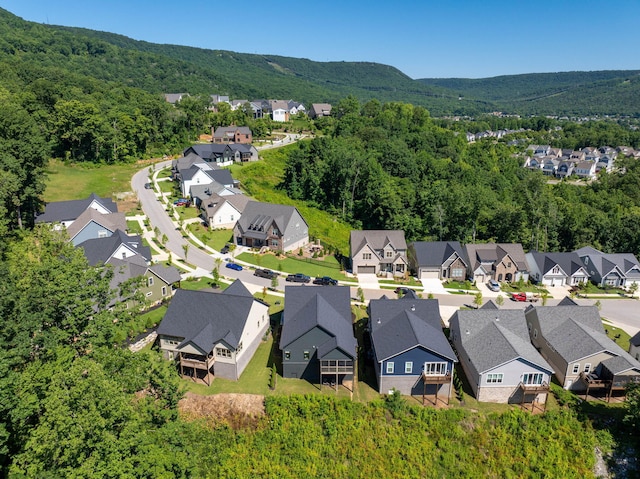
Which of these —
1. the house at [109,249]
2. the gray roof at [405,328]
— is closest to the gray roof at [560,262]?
the gray roof at [405,328]

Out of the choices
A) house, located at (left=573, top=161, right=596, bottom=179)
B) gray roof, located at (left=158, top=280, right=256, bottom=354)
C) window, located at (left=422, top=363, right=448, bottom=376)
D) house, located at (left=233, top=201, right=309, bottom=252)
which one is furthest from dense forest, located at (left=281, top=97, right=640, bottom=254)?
gray roof, located at (left=158, top=280, right=256, bottom=354)

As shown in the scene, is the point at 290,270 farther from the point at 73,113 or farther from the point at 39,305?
the point at 73,113

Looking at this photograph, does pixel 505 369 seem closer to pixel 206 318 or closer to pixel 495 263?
pixel 206 318

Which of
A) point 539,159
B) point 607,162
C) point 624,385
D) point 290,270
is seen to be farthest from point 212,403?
point 607,162

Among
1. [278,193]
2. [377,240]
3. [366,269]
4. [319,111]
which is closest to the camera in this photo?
[366,269]

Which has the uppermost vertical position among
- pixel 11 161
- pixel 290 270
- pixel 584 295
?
pixel 11 161

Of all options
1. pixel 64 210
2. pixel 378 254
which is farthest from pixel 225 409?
pixel 64 210
